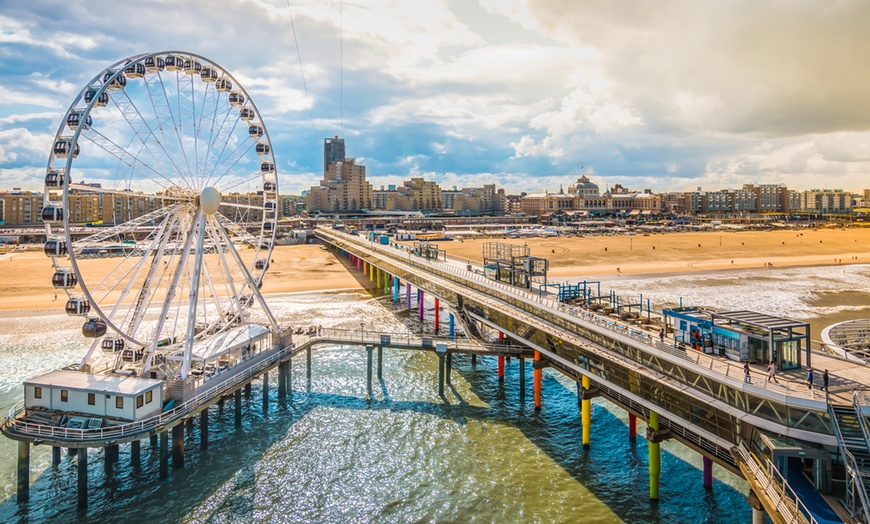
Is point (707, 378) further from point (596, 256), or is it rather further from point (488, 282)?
point (596, 256)

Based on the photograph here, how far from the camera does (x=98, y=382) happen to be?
23.6 metres

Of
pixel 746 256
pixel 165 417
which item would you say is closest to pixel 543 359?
pixel 165 417

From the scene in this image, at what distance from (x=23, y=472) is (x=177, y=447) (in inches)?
225

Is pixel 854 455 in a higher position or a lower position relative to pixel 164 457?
higher

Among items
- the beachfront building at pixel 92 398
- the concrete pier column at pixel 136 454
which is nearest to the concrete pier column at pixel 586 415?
the beachfront building at pixel 92 398

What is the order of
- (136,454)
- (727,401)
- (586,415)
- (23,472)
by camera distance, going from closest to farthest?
(727,401)
(23,472)
(136,454)
(586,415)

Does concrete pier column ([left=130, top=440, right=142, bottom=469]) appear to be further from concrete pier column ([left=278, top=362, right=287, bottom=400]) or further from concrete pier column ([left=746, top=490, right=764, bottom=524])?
concrete pier column ([left=746, top=490, right=764, bottom=524])

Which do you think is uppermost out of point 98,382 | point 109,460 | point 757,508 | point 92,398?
point 98,382

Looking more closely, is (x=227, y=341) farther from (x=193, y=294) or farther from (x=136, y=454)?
(x=136, y=454)

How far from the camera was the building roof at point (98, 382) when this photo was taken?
2281 centimetres

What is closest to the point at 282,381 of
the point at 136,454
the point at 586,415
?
the point at 136,454

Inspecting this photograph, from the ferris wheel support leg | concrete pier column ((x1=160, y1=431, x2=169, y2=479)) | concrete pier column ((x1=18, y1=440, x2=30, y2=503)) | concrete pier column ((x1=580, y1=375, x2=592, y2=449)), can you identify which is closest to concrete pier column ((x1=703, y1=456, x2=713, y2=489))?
concrete pier column ((x1=580, y1=375, x2=592, y2=449))

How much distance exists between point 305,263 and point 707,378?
79.8 m

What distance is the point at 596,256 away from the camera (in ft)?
323
